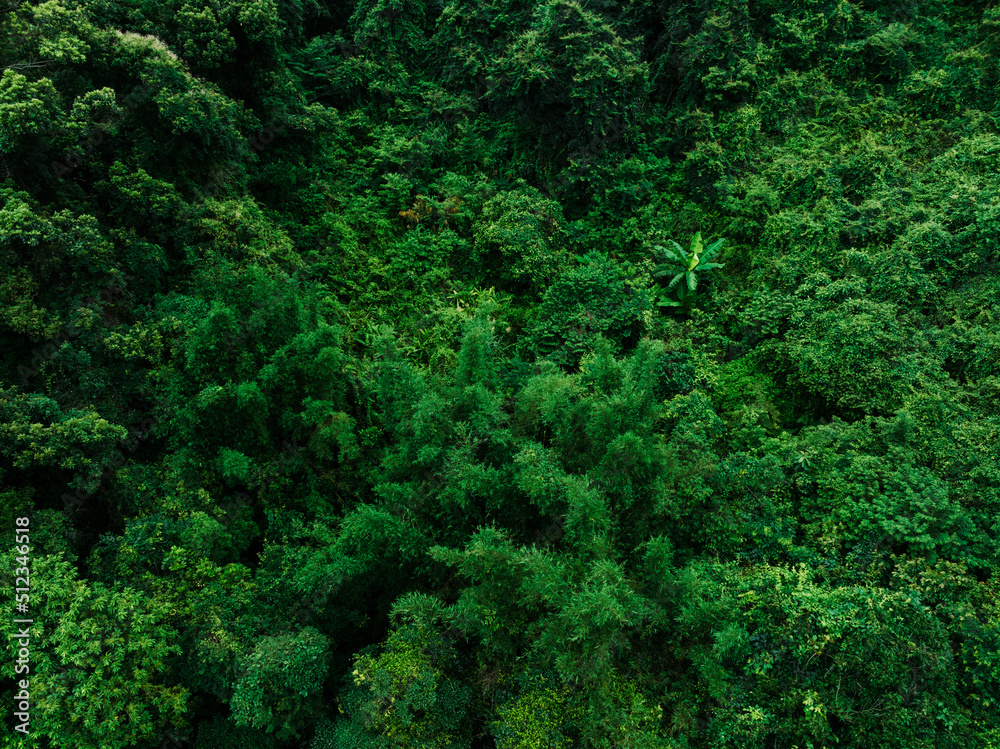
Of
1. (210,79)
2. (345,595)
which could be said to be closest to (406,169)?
(210,79)

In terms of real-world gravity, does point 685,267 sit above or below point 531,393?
above

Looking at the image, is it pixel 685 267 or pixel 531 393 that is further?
pixel 685 267

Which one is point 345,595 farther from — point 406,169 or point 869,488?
point 406,169

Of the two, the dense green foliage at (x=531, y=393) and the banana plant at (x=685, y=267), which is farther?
the banana plant at (x=685, y=267)

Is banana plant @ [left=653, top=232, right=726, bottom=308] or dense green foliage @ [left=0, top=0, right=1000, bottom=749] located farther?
banana plant @ [left=653, top=232, right=726, bottom=308]
